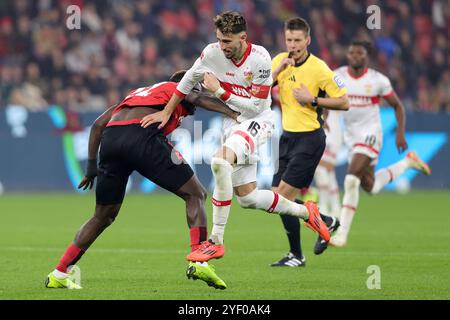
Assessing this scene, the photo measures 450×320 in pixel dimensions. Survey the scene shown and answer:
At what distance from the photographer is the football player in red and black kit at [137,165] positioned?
861 centimetres

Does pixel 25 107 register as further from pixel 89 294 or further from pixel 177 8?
pixel 89 294

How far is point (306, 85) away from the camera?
1099cm

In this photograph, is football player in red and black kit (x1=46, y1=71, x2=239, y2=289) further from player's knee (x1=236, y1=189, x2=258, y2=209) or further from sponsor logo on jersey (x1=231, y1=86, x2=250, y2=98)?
player's knee (x1=236, y1=189, x2=258, y2=209)

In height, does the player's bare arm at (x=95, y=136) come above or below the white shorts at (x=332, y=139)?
above

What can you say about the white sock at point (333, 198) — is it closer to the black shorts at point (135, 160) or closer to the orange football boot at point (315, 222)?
the orange football boot at point (315, 222)

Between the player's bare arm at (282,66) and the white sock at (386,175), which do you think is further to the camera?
the white sock at (386,175)

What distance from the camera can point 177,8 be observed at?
24.8 m

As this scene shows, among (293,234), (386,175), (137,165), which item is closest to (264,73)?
(137,165)

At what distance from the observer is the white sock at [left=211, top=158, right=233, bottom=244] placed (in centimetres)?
888

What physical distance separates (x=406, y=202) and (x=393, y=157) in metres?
1.62

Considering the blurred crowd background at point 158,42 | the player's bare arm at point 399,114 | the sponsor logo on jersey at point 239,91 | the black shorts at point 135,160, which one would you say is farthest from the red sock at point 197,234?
the blurred crowd background at point 158,42

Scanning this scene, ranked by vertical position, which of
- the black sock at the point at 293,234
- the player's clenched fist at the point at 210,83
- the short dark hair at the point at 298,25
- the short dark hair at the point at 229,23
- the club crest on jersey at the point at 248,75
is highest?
the short dark hair at the point at 298,25

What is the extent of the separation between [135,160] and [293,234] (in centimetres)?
282

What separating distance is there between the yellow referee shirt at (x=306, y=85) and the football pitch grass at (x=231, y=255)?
148 cm
